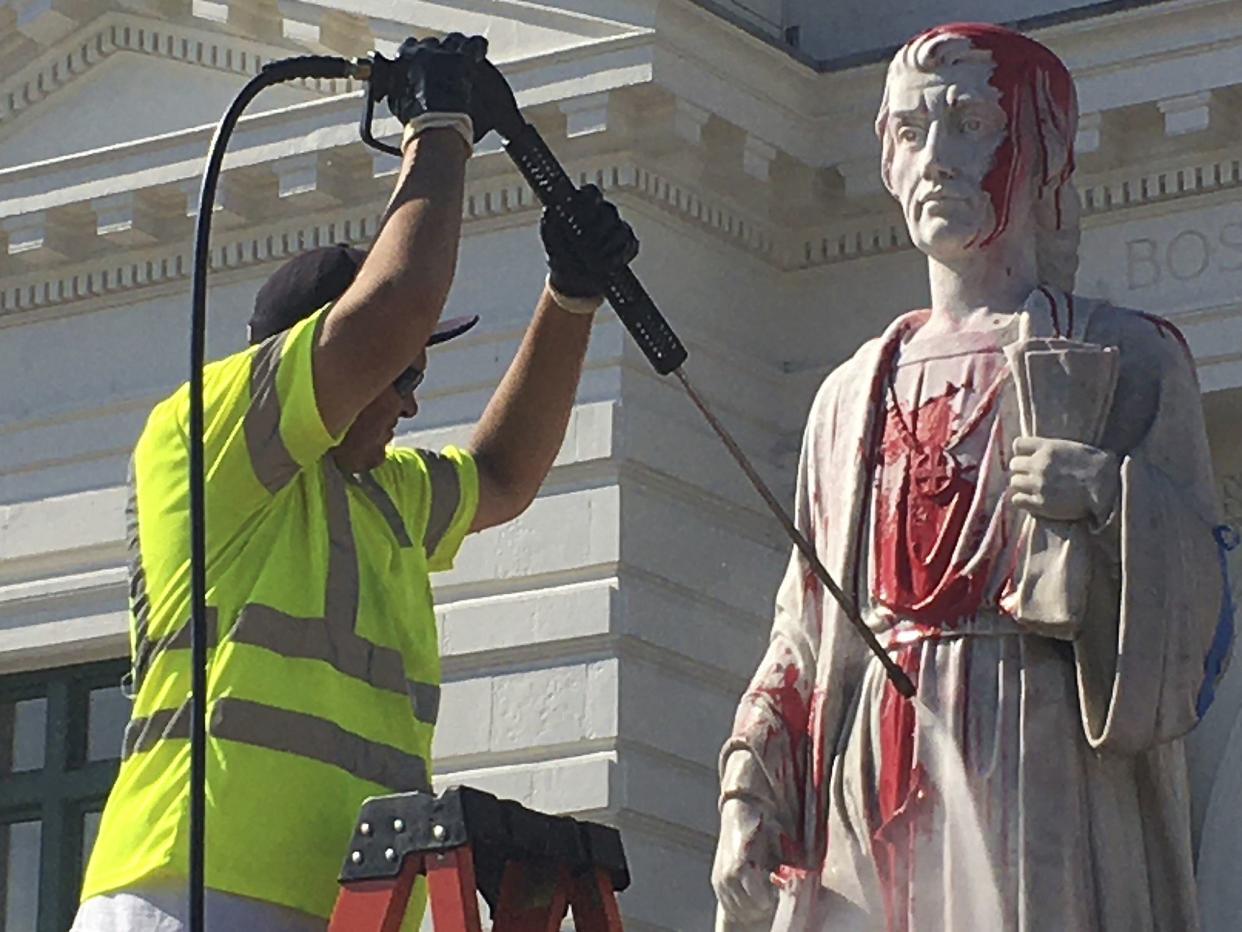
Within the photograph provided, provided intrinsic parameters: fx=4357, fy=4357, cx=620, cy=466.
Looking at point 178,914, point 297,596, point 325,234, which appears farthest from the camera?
point 325,234

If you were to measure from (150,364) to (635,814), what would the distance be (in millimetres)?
2661

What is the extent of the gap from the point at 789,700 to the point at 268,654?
2.86 ft

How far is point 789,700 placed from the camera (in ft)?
23.8

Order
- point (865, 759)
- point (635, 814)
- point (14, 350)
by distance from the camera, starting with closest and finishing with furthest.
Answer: point (865, 759) → point (635, 814) → point (14, 350)

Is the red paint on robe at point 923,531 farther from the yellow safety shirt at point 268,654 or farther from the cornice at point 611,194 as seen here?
the cornice at point 611,194

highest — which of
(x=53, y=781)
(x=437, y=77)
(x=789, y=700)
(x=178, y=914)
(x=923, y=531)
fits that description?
(x=437, y=77)

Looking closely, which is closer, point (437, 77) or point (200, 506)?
point (200, 506)

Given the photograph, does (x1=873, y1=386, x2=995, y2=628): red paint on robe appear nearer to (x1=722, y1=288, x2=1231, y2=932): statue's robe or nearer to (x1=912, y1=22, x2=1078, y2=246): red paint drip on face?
(x1=722, y1=288, x2=1231, y2=932): statue's robe

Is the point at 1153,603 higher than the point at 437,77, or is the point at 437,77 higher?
the point at 437,77

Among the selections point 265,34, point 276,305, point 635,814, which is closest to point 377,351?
point 276,305

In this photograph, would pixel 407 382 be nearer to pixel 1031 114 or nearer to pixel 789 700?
pixel 789 700

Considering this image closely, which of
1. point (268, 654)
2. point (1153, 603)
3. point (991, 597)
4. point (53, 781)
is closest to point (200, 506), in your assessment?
point (268, 654)

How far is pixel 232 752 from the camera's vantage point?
723cm

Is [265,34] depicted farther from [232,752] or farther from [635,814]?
[232,752]
